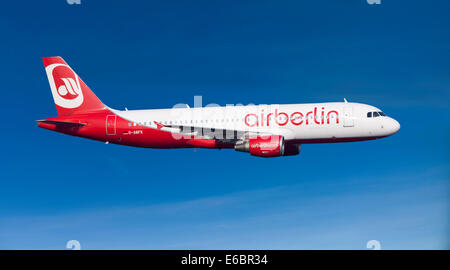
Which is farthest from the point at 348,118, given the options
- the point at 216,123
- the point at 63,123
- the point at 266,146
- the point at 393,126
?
the point at 63,123

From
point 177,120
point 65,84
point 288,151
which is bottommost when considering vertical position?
point 288,151

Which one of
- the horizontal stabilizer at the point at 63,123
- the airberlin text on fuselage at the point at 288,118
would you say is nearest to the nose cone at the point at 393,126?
the airberlin text on fuselage at the point at 288,118

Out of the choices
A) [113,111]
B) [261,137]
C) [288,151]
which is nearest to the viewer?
[261,137]

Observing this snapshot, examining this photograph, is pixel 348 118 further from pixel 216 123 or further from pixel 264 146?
pixel 216 123

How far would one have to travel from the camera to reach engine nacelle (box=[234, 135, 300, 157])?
49844 millimetres

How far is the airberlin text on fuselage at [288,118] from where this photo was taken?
51.1 m

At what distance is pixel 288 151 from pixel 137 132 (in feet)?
58.6

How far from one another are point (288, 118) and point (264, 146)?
14.3ft

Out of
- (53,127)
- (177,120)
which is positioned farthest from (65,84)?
(177,120)

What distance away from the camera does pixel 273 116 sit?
52156 mm

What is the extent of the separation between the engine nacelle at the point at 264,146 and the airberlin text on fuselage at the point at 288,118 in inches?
81.2

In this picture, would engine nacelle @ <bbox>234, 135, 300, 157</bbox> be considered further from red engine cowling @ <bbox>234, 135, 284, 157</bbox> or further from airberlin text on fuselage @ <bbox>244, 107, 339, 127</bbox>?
airberlin text on fuselage @ <bbox>244, 107, 339, 127</bbox>

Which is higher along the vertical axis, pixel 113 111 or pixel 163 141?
pixel 113 111

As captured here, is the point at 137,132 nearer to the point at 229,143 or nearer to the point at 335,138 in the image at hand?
the point at 229,143
